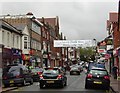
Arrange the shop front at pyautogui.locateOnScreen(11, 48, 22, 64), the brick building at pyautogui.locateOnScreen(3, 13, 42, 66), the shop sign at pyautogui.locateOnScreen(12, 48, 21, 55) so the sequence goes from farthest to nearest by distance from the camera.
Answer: the brick building at pyautogui.locateOnScreen(3, 13, 42, 66), the shop front at pyautogui.locateOnScreen(11, 48, 22, 64), the shop sign at pyautogui.locateOnScreen(12, 48, 21, 55)

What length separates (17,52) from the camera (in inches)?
1877

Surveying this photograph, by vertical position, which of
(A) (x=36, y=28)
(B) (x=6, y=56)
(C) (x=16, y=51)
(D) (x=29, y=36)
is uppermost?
(A) (x=36, y=28)

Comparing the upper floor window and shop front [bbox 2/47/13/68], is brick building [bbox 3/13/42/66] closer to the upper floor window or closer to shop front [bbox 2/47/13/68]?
the upper floor window

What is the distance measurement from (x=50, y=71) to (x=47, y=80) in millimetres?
802

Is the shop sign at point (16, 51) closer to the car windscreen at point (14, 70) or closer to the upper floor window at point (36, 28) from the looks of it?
the upper floor window at point (36, 28)

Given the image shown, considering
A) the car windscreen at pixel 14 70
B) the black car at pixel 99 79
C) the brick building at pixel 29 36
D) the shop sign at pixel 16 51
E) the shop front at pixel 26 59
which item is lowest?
the black car at pixel 99 79

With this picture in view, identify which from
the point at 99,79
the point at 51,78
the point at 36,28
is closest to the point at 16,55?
the point at 36,28

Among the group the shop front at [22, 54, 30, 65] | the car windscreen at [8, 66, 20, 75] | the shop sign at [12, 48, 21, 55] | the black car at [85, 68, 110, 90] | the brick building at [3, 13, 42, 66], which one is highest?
the brick building at [3, 13, 42, 66]

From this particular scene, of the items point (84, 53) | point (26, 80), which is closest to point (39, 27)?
point (26, 80)

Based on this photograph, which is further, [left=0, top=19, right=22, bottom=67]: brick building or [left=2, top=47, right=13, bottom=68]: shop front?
[left=0, top=19, right=22, bottom=67]: brick building

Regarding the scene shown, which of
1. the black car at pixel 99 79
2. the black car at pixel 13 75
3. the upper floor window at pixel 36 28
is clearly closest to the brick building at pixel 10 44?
the black car at pixel 13 75

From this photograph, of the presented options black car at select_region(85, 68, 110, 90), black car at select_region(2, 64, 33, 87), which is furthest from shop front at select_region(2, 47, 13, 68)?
black car at select_region(85, 68, 110, 90)

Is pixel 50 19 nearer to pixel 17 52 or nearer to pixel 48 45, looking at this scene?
pixel 48 45

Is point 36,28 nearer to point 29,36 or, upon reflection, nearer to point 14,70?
point 29,36
